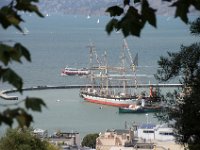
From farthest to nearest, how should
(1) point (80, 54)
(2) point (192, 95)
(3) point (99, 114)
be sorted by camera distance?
1. (1) point (80, 54)
2. (3) point (99, 114)
3. (2) point (192, 95)

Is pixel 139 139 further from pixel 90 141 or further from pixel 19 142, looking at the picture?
pixel 19 142

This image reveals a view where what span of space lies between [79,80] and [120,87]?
3.56 metres

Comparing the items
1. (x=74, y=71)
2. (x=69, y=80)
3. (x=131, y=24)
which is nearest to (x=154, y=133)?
(x=131, y=24)

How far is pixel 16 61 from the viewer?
140cm

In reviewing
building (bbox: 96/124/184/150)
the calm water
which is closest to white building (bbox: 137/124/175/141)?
building (bbox: 96/124/184/150)

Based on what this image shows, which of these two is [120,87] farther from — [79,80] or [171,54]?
[171,54]

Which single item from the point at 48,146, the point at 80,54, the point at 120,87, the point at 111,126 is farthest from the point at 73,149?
the point at 80,54

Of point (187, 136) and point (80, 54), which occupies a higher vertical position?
point (80, 54)

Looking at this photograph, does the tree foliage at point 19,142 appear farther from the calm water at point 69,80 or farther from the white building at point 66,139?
the white building at point 66,139

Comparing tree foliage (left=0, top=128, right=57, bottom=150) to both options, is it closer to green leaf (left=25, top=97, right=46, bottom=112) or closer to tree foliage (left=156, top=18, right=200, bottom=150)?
tree foliage (left=156, top=18, right=200, bottom=150)

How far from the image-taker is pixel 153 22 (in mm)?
1519

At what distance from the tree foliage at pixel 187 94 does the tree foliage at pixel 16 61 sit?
10.7 ft

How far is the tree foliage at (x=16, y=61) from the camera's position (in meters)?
1.34

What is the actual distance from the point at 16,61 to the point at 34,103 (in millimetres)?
98
